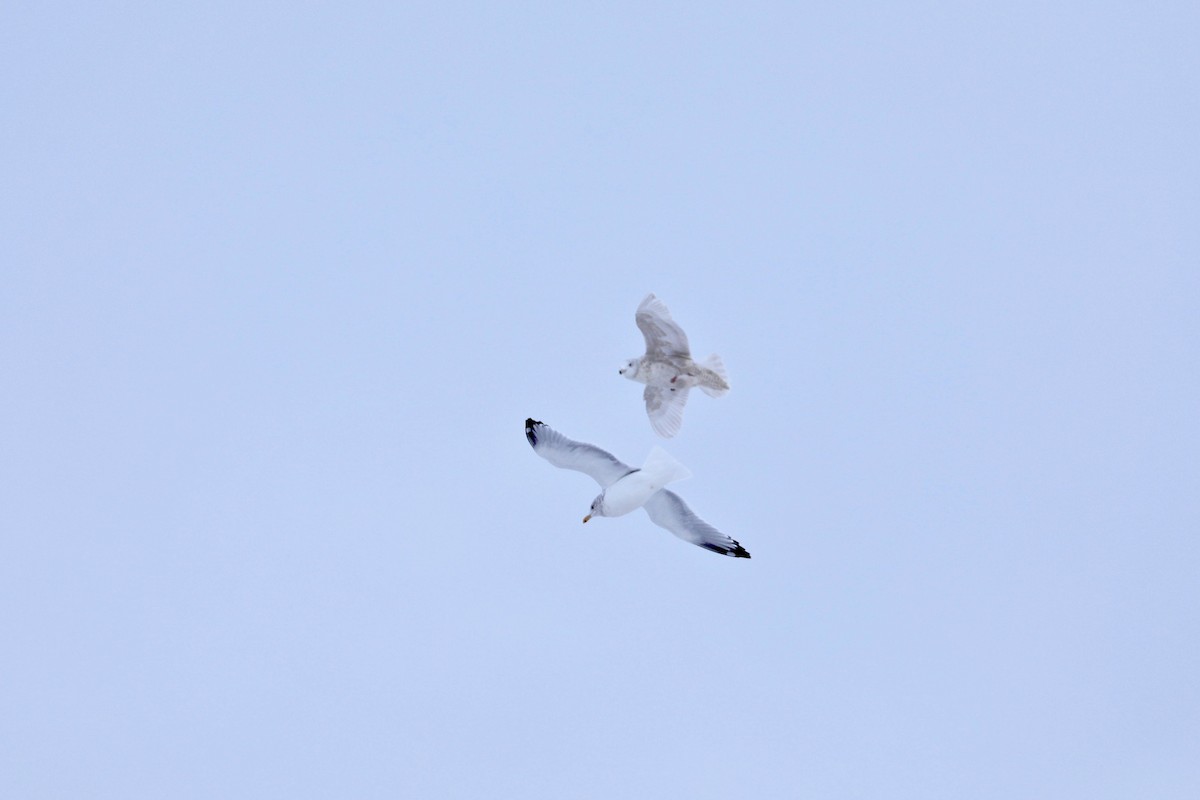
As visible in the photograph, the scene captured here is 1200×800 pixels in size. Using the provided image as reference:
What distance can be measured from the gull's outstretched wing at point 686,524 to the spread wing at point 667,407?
1302 millimetres

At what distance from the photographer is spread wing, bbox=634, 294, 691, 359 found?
33.0 meters

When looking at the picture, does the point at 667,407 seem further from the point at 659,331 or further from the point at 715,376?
the point at 659,331

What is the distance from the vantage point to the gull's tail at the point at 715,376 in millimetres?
34094

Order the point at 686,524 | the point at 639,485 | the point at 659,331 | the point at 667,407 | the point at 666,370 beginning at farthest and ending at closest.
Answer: the point at 686,524 → the point at 667,407 → the point at 666,370 → the point at 639,485 → the point at 659,331

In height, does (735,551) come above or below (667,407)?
below

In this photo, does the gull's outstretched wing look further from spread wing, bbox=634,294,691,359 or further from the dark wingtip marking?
spread wing, bbox=634,294,691,359

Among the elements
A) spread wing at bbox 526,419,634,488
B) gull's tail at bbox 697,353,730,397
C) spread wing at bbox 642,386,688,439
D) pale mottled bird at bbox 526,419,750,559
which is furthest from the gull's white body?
gull's tail at bbox 697,353,730,397

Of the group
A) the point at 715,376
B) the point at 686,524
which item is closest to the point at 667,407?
the point at 715,376

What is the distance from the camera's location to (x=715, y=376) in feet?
112

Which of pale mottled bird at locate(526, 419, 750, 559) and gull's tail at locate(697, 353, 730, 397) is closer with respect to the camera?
pale mottled bird at locate(526, 419, 750, 559)

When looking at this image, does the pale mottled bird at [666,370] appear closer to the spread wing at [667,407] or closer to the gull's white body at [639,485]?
the spread wing at [667,407]

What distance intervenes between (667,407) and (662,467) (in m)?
1.52

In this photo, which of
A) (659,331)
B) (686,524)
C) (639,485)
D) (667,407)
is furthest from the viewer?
(686,524)

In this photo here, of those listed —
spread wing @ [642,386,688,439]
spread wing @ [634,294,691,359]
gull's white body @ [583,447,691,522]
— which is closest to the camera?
spread wing @ [634,294,691,359]
